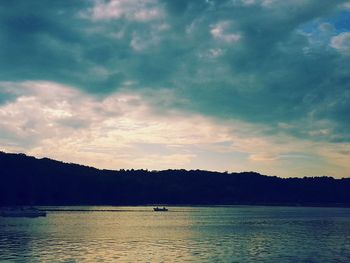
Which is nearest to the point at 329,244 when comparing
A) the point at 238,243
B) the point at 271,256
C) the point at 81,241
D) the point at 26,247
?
the point at 238,243

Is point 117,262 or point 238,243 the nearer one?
point 117,262

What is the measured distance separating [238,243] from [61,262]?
4285cm

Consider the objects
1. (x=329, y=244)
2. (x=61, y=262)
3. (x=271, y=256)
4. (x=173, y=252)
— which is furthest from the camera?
(x=329, y=244)

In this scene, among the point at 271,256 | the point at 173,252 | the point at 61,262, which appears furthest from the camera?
the point at 173,252

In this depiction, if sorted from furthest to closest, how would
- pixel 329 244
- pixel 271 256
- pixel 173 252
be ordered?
pixel 329 244
pixel 173 252
pixel 271 256

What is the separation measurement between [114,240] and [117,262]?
35.4 metres

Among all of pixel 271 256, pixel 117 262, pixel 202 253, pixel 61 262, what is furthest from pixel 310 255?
pixel 61 262

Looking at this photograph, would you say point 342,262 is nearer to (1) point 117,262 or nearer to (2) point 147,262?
(2) point 147,262

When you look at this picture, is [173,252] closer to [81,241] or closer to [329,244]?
[81,241]

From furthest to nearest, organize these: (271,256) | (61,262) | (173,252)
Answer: (173,252) < (271,256) < (61,262)

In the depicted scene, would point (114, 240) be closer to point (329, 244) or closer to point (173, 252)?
point (173, 252)

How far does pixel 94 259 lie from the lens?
6912cm

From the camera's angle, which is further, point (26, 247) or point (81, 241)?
point (81, 241)

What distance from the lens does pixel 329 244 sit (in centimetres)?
9538
